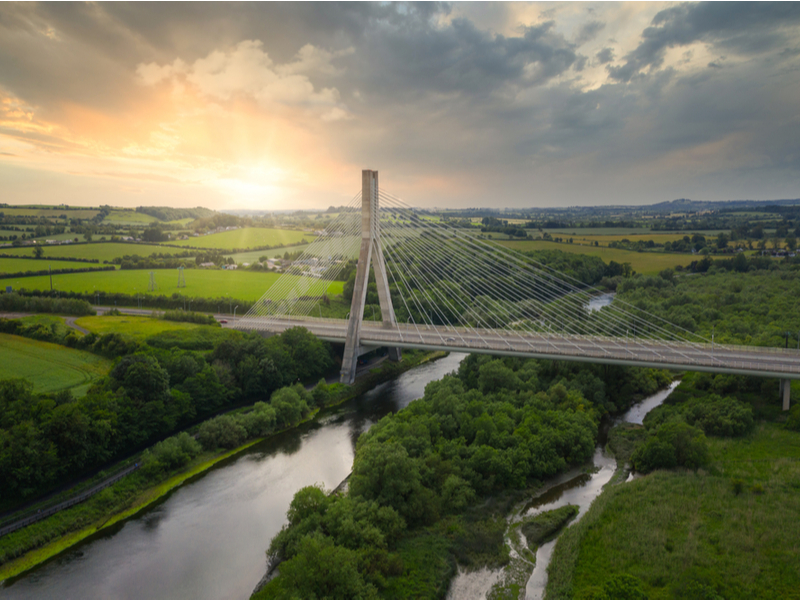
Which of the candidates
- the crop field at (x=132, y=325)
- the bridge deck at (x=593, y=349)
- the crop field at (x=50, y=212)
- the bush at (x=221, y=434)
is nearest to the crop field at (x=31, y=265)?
the crop field at (x=132, y=325)

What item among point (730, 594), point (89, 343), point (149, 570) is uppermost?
point (89, 343)

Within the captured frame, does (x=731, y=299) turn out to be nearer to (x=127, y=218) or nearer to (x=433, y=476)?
(x=433, y=476)

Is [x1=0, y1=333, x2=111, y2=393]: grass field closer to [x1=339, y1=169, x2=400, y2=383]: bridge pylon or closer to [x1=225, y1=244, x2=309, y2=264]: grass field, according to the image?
[x1=339, y1=169, x2=400, y2=383]: bridge pylon

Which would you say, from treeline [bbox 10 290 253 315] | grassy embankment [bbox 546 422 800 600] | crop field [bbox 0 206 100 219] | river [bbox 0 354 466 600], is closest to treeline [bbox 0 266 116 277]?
treeline [bbox 10 290 253 315]

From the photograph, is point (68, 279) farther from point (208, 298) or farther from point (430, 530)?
point (430, 530)

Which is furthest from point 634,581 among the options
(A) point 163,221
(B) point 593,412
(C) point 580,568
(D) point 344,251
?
(A) point 163,221
